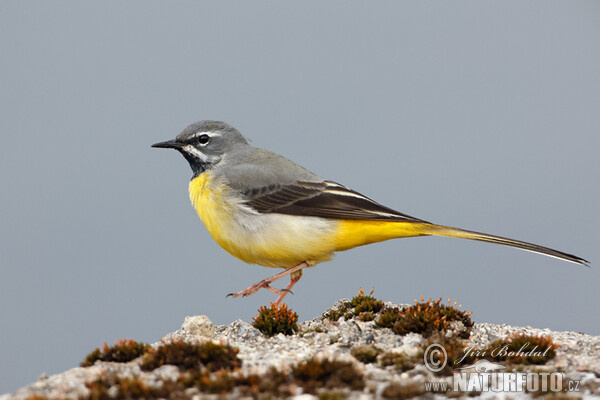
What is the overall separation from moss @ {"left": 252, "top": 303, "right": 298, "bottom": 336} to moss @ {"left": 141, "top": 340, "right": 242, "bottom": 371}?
250cm

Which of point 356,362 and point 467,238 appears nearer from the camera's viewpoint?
point 356,362

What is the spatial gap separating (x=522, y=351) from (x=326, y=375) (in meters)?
3.77

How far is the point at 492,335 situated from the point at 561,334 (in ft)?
7.48

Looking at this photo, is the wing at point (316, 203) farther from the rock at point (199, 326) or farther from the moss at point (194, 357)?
the moss at point (194, 357)

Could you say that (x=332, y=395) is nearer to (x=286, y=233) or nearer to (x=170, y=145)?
(x=286, y=233)

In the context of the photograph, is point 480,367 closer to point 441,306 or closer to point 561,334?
point 441,306

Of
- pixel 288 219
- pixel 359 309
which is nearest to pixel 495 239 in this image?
pixel 359 309

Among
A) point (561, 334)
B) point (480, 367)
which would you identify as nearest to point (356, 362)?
point (480, 367)

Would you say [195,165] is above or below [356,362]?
above

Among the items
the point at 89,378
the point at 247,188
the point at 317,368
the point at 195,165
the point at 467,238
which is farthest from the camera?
the point at 195,165

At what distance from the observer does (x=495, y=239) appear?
37.2 feet

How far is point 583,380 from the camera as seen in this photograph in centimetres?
895

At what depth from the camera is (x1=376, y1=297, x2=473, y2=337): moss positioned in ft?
36.5

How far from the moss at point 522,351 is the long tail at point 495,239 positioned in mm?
1607
